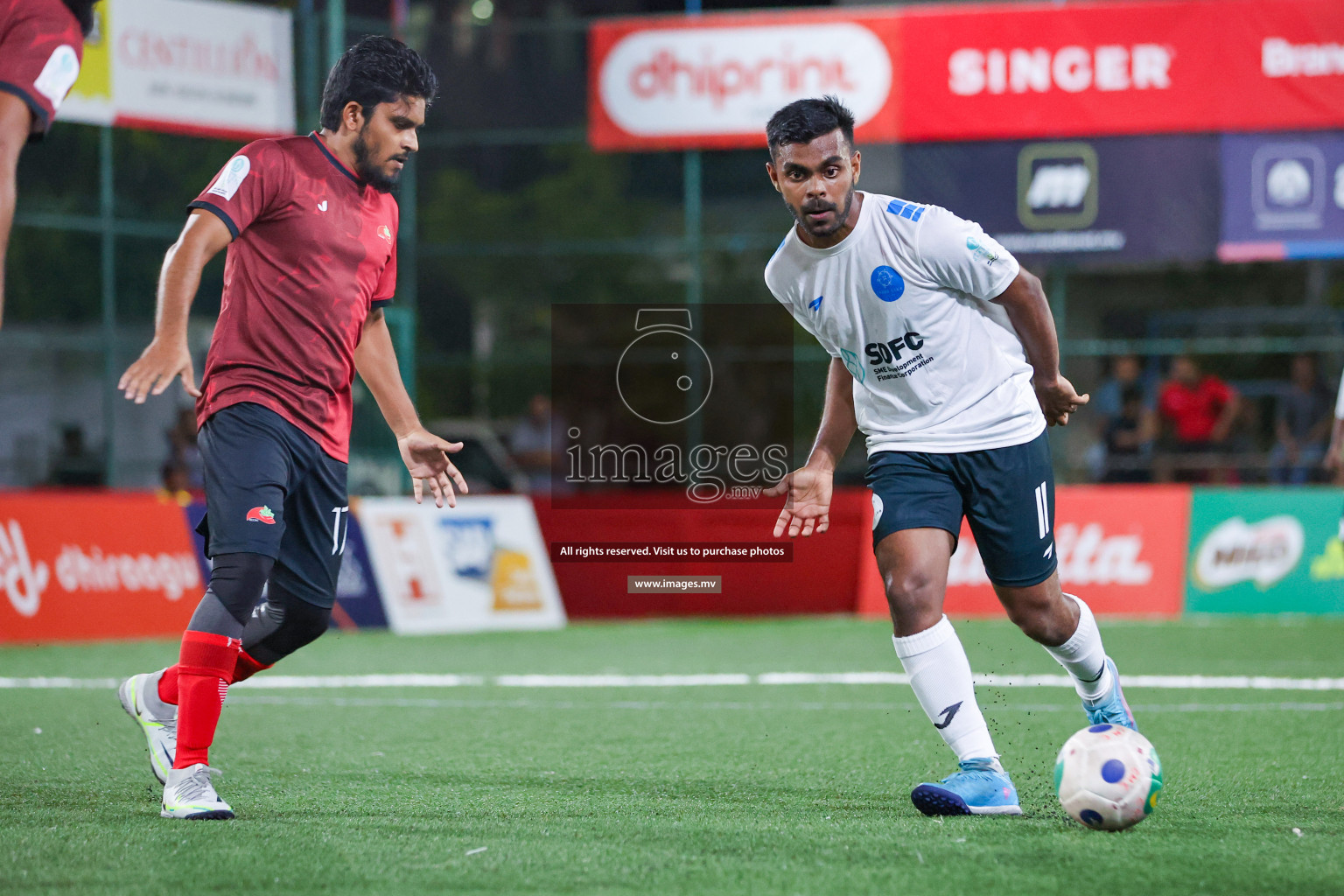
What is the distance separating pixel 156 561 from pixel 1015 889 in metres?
9.32

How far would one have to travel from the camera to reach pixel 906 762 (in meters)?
5.59

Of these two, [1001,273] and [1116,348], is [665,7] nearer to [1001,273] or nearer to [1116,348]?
[1116,348]

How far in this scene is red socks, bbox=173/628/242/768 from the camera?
441cm

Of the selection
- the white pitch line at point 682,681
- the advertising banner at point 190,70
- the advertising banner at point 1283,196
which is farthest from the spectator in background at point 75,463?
the advertising banner at point 1283,196

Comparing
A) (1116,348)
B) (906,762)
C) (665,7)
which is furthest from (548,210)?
(906,762)

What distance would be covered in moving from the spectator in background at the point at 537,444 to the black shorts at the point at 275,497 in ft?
41.2

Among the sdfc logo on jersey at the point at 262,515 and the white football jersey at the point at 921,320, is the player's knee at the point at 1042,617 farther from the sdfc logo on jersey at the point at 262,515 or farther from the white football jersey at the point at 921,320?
the sdfc logo on jersey at the point at 262,515

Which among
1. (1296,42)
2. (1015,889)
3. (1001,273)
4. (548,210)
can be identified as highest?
(1296,42)

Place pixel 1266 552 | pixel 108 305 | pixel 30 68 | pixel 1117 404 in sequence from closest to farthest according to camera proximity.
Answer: pixel 30 68 → pixel 1266 552 → pixel 108 305 → pixel 1117 404

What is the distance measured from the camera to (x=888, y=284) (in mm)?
4625

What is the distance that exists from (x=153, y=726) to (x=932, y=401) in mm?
2881

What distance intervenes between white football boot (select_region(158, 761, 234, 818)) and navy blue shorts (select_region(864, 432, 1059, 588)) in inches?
87.9

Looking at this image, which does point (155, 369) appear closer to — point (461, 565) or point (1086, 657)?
point (1086, 657)
